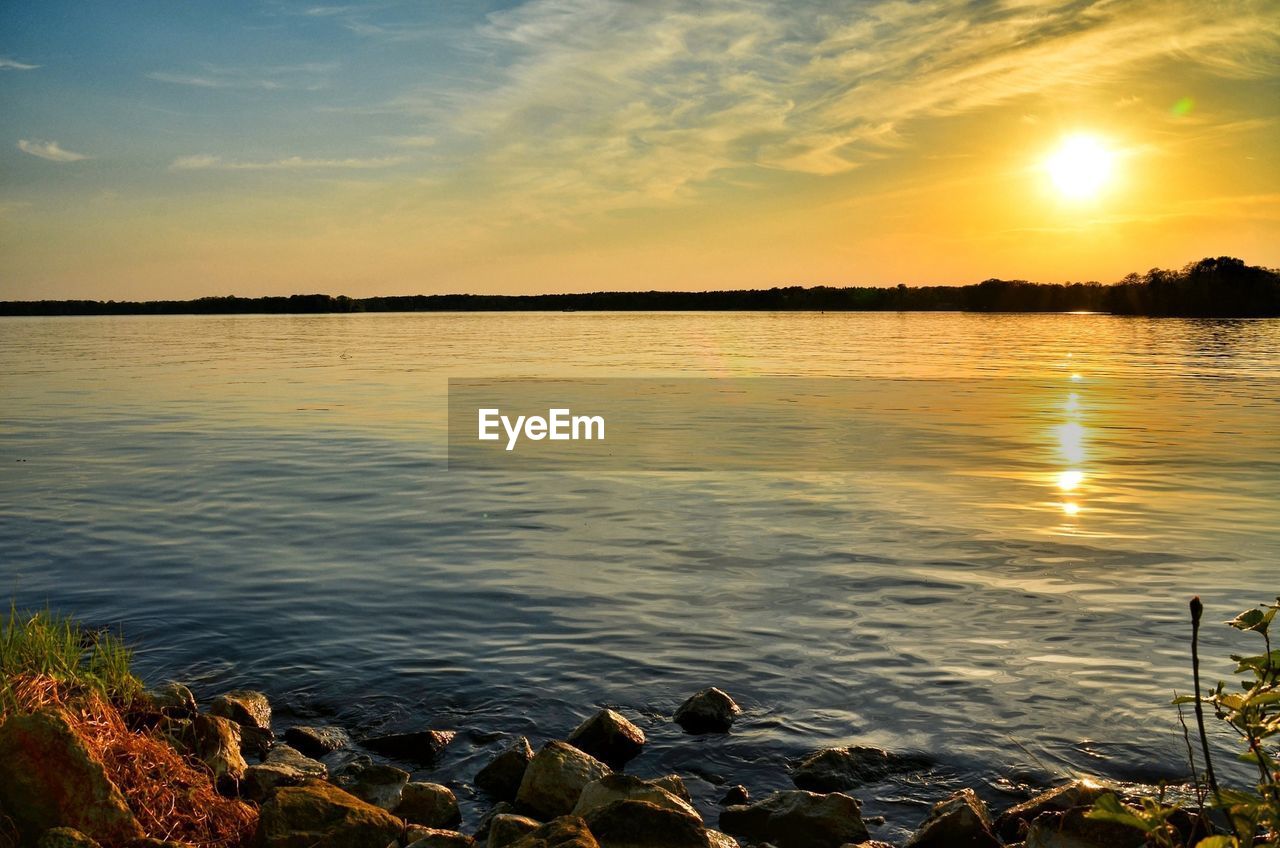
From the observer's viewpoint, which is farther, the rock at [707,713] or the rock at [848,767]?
the rock at [707,713]

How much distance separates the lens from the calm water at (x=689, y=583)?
412 inches

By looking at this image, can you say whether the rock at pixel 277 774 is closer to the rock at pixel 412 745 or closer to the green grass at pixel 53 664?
the rock at pixel 412 745

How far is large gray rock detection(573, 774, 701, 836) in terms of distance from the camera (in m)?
7.55

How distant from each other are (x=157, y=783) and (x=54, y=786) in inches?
30.9

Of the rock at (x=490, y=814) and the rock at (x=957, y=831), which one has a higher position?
the rock at (x=957, y=831)

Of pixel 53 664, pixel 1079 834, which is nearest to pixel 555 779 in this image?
pixel 1079 834

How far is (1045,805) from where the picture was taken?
7.82m

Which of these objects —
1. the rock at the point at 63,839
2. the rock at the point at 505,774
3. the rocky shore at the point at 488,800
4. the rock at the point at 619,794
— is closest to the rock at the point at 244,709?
the rocky shore at the point at 488,800

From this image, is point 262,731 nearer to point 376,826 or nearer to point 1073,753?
point 376,826

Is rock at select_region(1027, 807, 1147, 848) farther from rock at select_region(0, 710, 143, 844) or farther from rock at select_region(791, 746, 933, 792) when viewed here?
rock at select_region(0, 710, 143, 844)

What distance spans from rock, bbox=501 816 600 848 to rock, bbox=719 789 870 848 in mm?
1690

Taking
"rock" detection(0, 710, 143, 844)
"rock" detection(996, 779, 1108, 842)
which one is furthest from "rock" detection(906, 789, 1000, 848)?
"rock" detection(0, 710, 143, 844)

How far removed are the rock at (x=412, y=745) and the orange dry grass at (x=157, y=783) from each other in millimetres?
1823

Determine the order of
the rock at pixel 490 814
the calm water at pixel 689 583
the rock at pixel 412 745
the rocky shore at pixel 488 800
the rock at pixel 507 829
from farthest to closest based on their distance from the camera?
the calm water at pixel 689 583
the rock at pixel 412 745
the rock at pixel 490 814
the rock at pixel 507 829
the rocky shore at pixel 488 800
